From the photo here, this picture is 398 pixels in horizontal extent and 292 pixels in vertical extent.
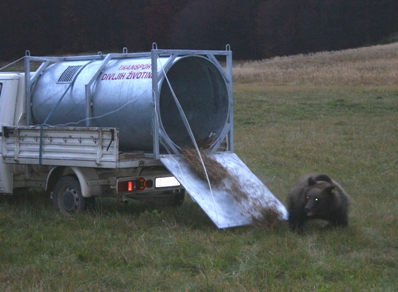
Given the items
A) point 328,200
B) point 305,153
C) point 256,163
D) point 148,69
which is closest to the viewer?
point 328,200

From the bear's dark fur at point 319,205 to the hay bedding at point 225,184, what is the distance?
0.87 feet

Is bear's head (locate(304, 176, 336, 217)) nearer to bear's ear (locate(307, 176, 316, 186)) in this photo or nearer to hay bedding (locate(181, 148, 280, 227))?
bear's ear (locate(307, 176, 316, 186))

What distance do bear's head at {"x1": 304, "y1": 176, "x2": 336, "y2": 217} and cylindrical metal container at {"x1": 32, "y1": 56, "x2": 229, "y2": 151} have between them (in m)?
2.07

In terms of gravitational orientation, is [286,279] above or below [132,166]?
below

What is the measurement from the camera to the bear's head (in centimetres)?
792

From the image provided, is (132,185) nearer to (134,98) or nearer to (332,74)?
(134,98)

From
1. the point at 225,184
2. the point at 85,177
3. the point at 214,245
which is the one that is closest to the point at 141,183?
the point at 85,177

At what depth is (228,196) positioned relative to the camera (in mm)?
8422

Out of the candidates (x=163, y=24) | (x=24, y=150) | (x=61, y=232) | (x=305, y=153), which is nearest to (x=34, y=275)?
(x=61, y=232)

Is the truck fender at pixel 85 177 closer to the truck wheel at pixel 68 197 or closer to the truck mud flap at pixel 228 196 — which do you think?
the truck wheel at pixel 68 197

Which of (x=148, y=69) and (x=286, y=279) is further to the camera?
(x=148, y=69)

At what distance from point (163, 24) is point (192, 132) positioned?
6871 centimetres

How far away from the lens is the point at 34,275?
20.2 ft

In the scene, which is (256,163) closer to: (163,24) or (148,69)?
(148,69)
